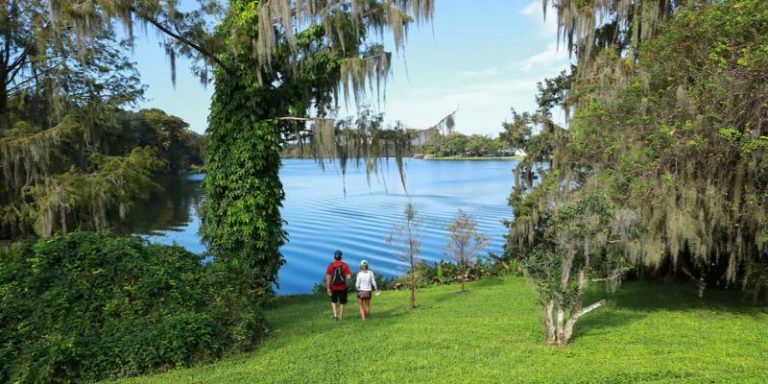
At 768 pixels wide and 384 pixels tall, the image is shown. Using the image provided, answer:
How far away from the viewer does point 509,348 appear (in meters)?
7.68

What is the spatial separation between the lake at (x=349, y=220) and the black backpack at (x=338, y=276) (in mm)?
3817

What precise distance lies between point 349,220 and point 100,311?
25.8 metres

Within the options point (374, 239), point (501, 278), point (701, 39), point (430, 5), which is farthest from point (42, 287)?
point (374, 239)

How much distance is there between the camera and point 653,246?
28.9 feet

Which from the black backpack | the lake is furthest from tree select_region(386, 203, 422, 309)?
the black backpack

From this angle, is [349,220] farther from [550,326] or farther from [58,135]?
Answer: [550,326]

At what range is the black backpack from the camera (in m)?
9.80

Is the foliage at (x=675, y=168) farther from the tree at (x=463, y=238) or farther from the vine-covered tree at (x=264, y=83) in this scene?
the tree at (x=463, y=238)

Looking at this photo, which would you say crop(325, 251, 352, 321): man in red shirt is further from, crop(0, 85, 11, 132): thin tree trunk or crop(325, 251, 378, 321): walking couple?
crop(0, 85, 11, 132): thin tree trunk

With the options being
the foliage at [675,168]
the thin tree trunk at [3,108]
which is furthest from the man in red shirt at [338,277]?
the thin tree trunk at [3,108]

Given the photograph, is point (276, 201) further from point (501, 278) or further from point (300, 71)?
point (501, 278)

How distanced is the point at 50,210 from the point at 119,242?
5.46 metres

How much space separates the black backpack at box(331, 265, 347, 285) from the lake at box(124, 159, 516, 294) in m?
3.82

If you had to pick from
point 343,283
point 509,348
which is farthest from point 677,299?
point 343,283
